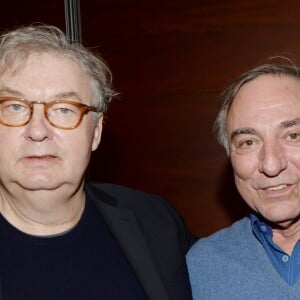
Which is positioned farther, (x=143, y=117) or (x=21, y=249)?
(x=143, y=117)

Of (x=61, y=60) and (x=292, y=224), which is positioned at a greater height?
(x=61, y=60)

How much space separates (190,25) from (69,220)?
4.71ft

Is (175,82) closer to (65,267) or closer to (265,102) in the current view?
(265,102)

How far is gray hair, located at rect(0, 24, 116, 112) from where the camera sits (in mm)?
1693

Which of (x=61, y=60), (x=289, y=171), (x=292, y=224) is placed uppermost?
(x=61, y=60)

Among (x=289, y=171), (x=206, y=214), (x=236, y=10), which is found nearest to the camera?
(x=289, y=171)

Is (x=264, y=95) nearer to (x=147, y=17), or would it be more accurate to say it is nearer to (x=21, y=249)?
(x=21, y=249)

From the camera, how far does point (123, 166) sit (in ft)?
9.84

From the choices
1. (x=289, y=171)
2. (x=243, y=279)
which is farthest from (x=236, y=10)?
(x=243, y=279)

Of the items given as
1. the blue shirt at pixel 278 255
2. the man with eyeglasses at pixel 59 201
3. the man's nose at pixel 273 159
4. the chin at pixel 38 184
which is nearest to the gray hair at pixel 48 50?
the man with eyeglasses at pixel 59 201

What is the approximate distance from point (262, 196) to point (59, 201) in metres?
0.67

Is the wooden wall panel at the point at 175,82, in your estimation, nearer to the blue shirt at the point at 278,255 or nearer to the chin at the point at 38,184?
the blue shirt at the point at 278,255

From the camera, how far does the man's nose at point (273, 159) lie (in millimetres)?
1726

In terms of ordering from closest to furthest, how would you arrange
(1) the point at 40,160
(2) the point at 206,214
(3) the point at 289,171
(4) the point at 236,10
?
A: (1) the point at 40,160 < (3) the point at 289,171 < (4) the point at 236,10 < (2) the point at 206,214
